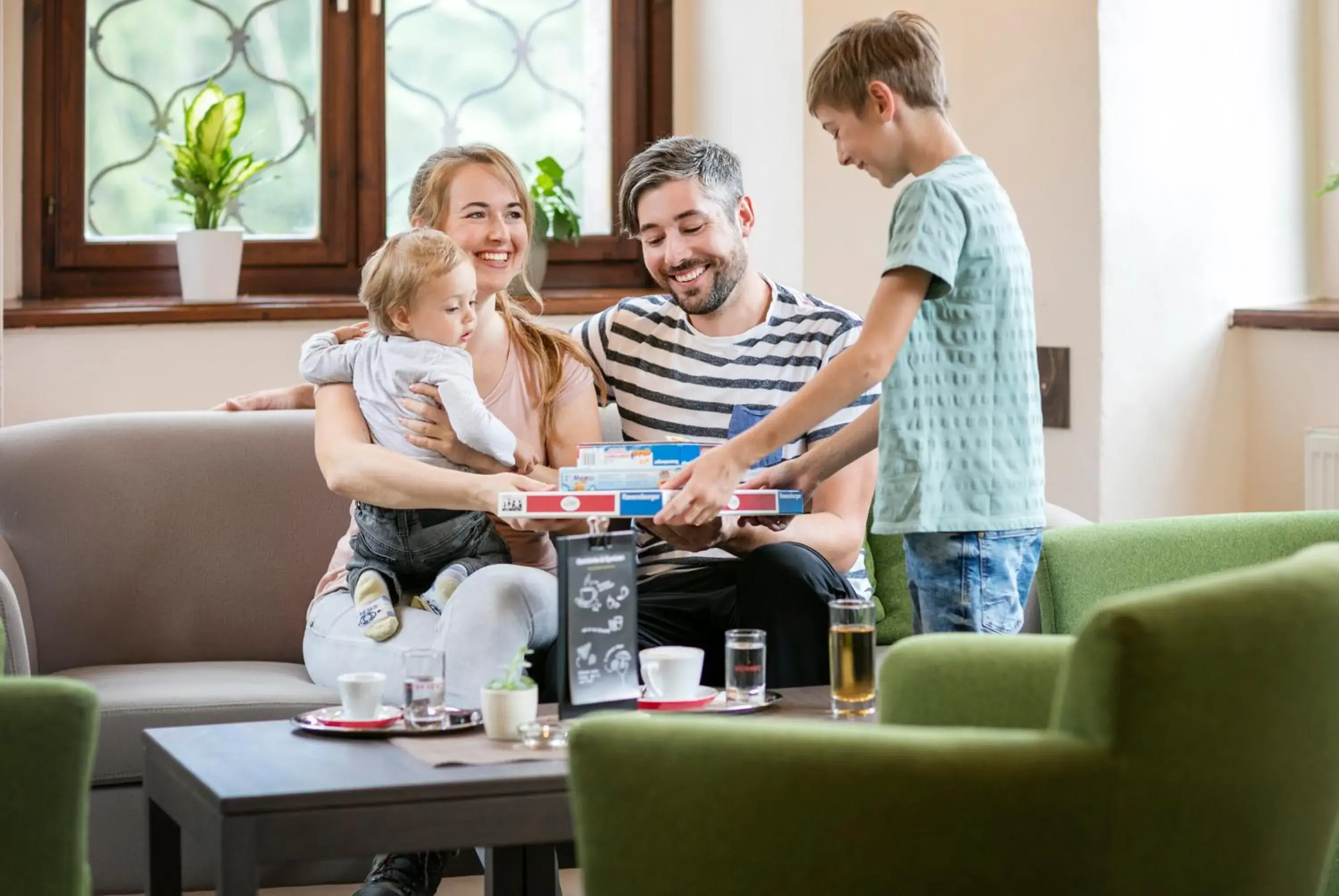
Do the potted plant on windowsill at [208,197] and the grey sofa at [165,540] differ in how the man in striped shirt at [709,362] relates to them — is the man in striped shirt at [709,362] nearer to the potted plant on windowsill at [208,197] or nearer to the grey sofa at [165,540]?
the grey sofa at [165,540]

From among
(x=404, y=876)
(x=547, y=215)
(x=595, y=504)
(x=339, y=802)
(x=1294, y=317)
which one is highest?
(x=547, y=215)

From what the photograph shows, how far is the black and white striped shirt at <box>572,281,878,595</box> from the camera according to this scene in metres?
2.58

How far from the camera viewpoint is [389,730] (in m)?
1.84

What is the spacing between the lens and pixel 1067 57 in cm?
377

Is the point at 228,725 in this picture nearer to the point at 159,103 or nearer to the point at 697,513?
the point at 697,513

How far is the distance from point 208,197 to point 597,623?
2.46 m

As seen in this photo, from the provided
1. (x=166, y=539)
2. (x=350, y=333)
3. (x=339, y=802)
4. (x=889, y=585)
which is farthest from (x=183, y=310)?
(x=339, y=802)

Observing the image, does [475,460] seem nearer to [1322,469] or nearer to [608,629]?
[608,629]

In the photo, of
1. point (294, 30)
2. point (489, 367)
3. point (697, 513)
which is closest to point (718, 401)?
point (489, 367)

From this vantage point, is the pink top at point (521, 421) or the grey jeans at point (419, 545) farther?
the pink top at point (521, 421)

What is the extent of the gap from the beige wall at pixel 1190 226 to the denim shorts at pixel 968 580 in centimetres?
172

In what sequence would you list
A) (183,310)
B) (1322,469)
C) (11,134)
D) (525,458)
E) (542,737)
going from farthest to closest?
(11,134) < (183,310) < (1322,469) < (525,458) < (542,737)

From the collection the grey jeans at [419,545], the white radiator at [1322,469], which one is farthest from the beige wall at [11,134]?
the white radiator at [1322,469]

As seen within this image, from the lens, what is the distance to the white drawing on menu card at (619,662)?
72.3 inches
